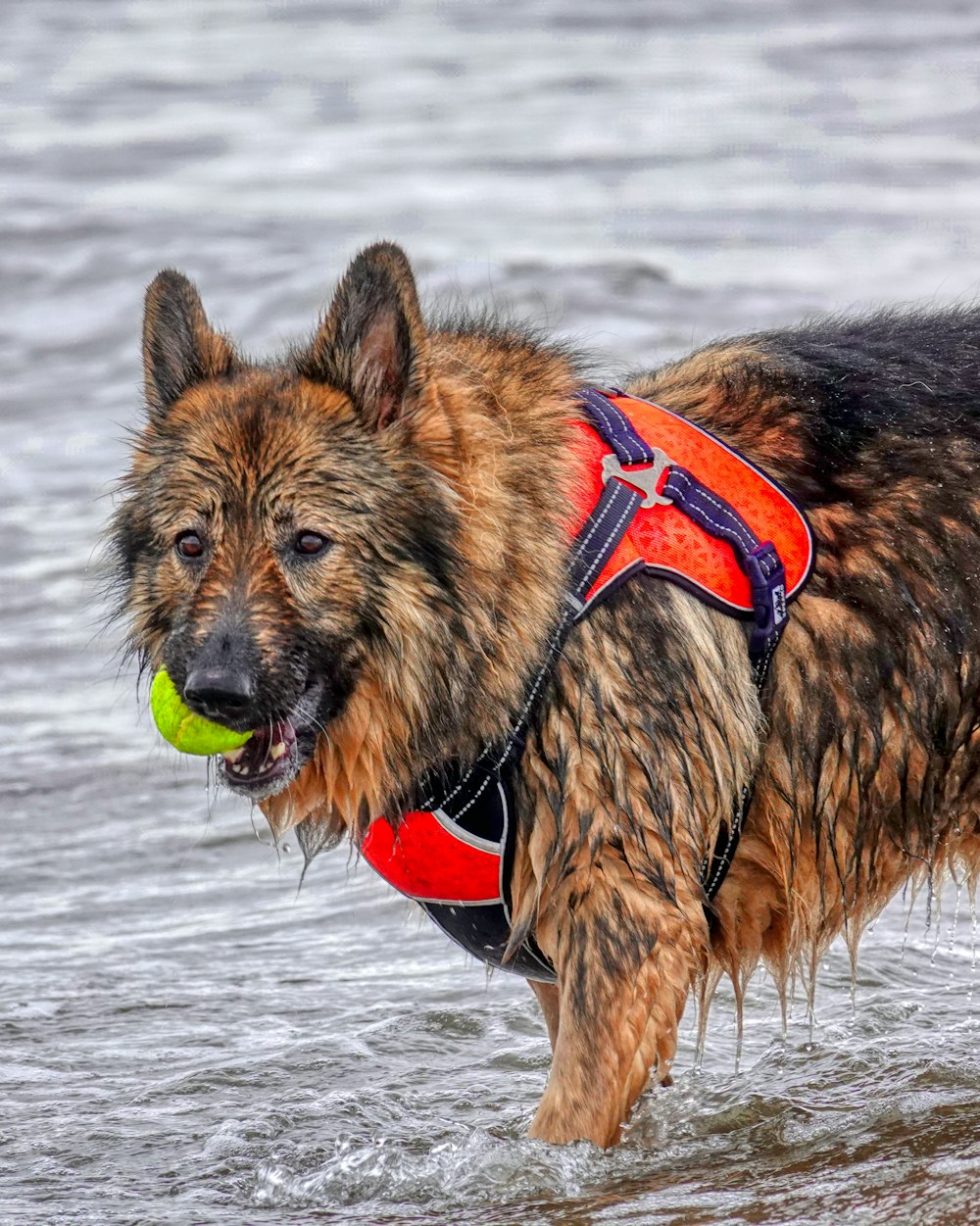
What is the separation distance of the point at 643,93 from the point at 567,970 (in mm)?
15267

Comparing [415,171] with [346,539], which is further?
[415,171]

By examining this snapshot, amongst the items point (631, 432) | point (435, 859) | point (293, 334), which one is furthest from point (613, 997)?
point (293, 334)

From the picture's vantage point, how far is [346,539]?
3.96 metres

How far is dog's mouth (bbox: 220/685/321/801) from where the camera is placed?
4027 millimetres

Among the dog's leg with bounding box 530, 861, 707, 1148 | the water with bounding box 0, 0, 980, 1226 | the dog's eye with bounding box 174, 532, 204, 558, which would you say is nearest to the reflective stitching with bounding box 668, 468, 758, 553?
the water with bounding box 0, 0, 980, 1226

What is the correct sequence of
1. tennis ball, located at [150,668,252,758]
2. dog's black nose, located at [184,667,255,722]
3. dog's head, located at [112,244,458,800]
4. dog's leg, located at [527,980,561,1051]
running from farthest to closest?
dog's leg, located at [527,980,561,1051]
tennis ball, located at [150,668,252,758]
dog's head, located at [112,244,458,800]
dog's black nose, located at [184,667,255,722]

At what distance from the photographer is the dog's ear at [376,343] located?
4.02 meters

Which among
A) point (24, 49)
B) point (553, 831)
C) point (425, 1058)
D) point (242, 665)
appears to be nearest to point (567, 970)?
point (553, 831)

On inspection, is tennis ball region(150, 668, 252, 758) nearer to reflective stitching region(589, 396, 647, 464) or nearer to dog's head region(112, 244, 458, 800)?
dog's head region(112, 244, 458, 800)

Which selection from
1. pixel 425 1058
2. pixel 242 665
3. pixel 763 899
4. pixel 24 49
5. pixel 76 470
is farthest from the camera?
pixel 24 49

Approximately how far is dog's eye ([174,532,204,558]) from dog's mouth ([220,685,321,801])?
0.40 m

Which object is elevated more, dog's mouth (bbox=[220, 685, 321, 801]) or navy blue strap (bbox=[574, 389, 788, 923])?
navy blue strap (bbox=[574, 389, 788, 923])

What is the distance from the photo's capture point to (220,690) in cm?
379

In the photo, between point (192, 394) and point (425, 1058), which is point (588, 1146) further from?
point (192, 394)
